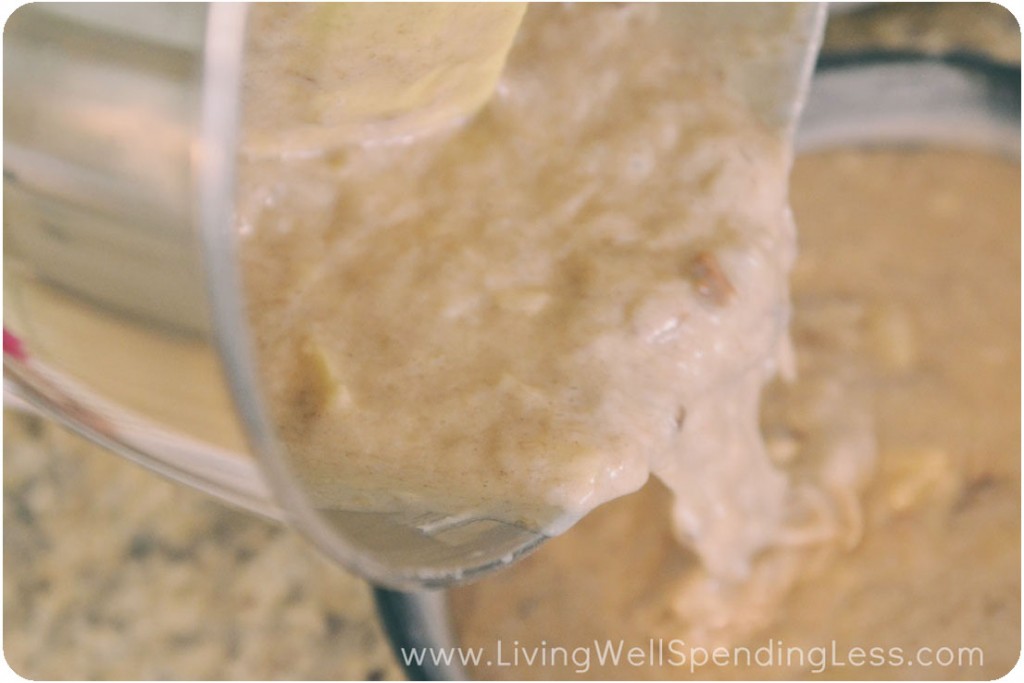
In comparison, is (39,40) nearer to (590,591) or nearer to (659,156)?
(659,156)

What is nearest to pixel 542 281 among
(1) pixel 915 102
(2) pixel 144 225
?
(2) pixel 144 225

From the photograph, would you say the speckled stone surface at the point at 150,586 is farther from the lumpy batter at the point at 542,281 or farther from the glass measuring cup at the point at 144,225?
the glass measuring cup at the point at 144,225

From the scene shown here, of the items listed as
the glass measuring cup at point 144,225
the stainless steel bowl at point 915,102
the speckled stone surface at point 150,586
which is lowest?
the speckled stone surface at point 150,586

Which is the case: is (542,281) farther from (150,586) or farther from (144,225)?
(150,586)

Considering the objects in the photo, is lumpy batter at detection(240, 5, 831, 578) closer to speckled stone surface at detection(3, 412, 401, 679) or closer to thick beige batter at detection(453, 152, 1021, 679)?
thick beige batter at detection(453, 152, 1021, 679)

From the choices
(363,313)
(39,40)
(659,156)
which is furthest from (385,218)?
(39,40)

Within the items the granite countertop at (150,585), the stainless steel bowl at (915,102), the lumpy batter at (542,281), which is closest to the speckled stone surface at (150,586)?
the granite countertop at (150,585)

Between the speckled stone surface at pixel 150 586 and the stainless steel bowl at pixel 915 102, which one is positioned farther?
the stainless steel bowl at pixel 915 102
